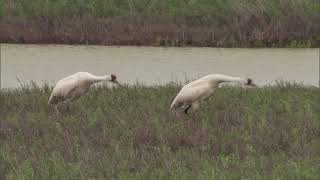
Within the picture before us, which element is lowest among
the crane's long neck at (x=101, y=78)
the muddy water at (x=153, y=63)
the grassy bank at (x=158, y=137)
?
the muddy water at (x=153, y=63)

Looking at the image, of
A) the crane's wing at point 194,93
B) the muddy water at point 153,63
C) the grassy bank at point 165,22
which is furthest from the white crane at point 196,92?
the grassy bank at point 165,22

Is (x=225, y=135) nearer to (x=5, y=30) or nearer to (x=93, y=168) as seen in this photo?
(x=93, y=168)

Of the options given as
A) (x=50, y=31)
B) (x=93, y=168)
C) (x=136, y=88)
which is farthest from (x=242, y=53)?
(x=93, y=168)

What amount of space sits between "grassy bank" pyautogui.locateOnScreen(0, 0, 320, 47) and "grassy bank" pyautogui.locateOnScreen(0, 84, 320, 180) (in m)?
6.70

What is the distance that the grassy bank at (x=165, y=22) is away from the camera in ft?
52.7

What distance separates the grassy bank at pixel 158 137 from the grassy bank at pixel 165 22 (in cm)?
670

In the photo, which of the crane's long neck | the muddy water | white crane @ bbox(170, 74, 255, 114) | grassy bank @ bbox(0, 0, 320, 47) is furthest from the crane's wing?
grassy bank @ bbox(0, 0, 320, 47)

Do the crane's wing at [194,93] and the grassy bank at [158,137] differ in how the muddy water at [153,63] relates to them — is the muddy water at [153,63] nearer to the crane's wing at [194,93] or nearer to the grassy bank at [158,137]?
the grassy bank at [158,137]

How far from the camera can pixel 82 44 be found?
53.2 ft

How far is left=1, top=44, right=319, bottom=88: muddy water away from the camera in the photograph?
12586 mm

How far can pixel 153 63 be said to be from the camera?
13.9 meters

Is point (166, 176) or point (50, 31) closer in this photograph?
point (166, 176)

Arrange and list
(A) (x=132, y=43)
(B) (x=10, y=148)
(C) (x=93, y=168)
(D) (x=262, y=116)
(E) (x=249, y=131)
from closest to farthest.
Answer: (C) (x=93, y=168) < (B) (x=10, y=148) < (E) (x=249, y=131) < (D) (x=262, y=116) < (A) (x=132, y=43)

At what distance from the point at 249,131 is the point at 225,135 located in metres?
0.32
